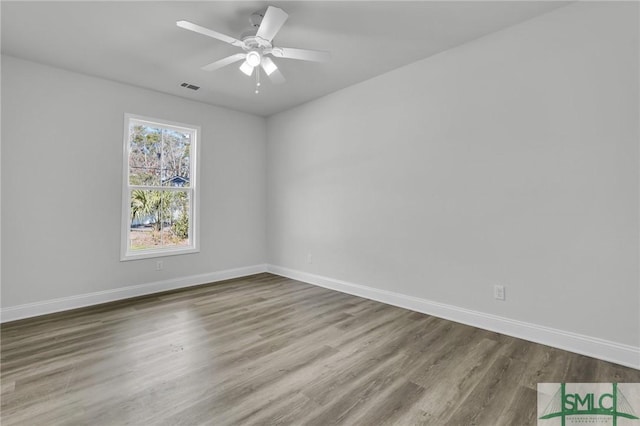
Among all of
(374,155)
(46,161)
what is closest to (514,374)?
(374,155)

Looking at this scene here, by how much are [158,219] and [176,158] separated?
3.00 feet

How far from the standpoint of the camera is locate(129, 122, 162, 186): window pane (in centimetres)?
404

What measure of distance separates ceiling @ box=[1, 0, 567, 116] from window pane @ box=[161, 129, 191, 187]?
824 millimetres

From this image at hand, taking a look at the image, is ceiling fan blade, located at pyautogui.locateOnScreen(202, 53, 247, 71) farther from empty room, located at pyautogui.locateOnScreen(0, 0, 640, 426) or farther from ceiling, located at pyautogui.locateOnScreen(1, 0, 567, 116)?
ceiling, located at pyautogui.locateOnScreen(1, 0, 567, 116)

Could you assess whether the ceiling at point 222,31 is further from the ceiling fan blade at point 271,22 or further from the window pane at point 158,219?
the window pane at point 158,219

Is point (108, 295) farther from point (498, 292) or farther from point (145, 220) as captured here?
point (498, 292)

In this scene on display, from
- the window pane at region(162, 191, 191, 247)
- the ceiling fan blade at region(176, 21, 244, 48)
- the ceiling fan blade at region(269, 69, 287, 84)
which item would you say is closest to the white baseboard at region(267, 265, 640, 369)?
the window pane at region(162, 191, 191, 247)

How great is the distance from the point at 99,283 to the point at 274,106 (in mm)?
3390

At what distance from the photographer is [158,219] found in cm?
428

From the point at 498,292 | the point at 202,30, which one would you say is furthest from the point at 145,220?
the point at 498,292

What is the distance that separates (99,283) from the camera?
3.70m

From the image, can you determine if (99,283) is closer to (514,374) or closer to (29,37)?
(29,37)
